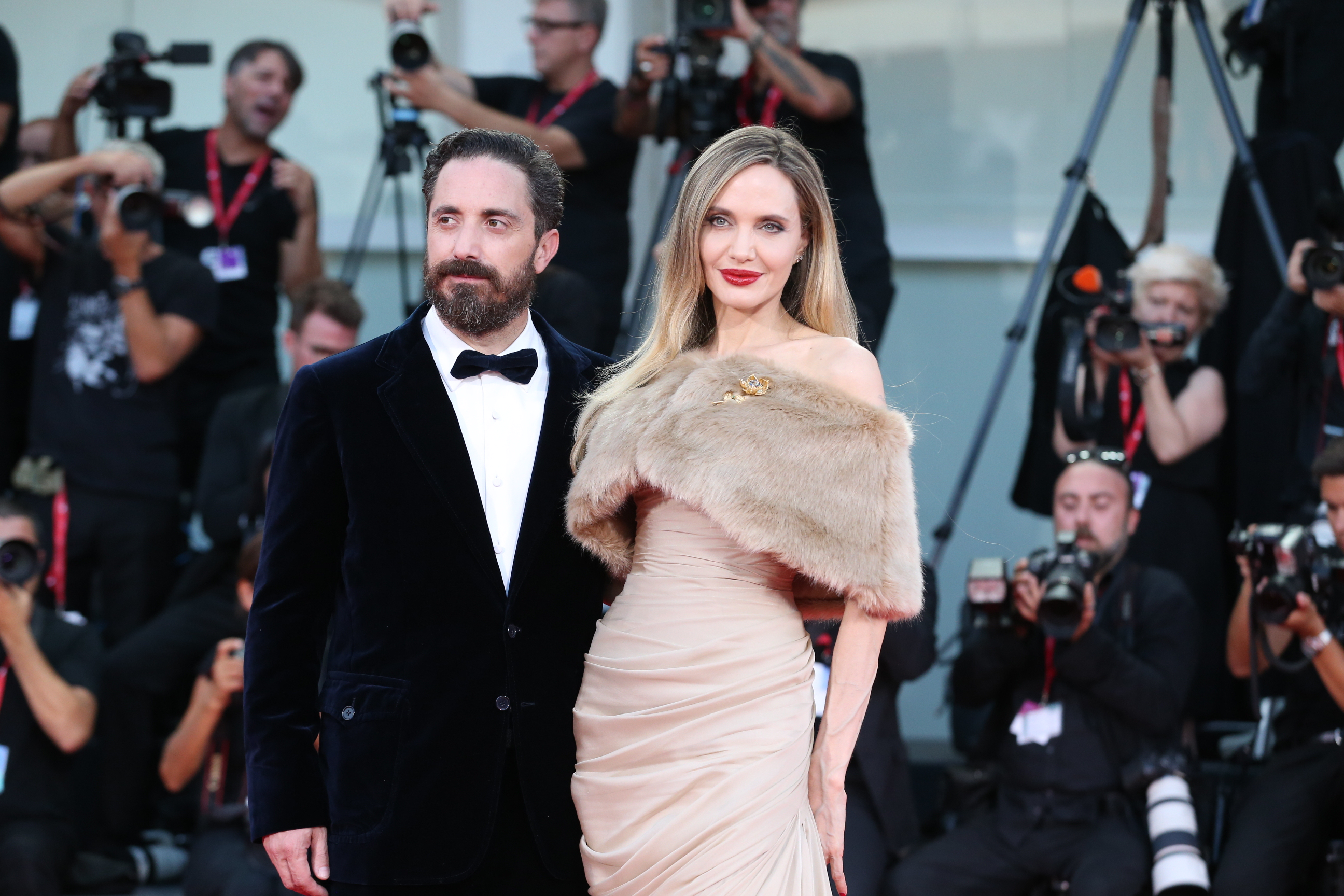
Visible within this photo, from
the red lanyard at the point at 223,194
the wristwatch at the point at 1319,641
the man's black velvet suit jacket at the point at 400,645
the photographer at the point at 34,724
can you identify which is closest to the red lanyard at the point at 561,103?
the red lanyard at the point at 223,194

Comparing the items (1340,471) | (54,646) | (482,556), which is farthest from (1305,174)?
(54,646)

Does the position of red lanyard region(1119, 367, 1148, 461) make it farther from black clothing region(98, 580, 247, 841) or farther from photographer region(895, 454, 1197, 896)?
black clothing region(98, 580, 247, 841)

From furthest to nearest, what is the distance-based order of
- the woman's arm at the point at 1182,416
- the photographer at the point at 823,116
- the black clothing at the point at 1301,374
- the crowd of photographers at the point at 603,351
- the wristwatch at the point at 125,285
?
the wristwatch at the point at 125,285 < the photographer at the point at 823,116 < the woman's arm at the point at 1182,416 < the black clothing at the point at 1301,374 < the crowd of photographers at the point at 603,351

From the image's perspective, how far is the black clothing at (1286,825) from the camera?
3.98 meters

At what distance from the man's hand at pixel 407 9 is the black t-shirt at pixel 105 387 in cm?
106

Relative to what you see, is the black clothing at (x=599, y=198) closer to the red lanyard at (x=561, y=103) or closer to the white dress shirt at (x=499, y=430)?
the red lanyard at (x=561, y=103)

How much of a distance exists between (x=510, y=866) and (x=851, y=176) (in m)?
3.24

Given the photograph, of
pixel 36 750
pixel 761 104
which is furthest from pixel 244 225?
pixel 36 750

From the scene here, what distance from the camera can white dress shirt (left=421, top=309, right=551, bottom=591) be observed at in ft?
8.36

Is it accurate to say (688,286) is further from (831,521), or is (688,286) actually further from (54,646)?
(54,646)

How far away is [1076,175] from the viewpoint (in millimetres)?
5031

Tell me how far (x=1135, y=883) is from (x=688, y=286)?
7.26ft

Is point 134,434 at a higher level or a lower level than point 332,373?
lower

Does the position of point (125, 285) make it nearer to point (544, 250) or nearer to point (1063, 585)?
point (544, 250)
